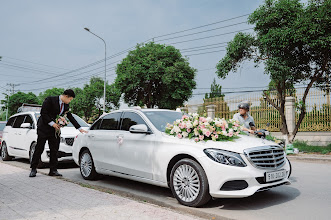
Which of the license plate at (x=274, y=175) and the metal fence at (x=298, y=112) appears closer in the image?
the license plate at (x=274, y=175)

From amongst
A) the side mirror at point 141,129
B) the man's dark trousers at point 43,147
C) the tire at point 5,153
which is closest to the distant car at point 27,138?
the tire at point 5,153

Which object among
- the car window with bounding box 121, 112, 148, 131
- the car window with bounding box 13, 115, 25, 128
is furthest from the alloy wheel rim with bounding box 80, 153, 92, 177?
Result: the car window with bounding box 13, 115, 25, 128

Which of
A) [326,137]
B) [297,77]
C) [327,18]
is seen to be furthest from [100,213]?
[326,137]

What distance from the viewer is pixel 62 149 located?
8328 mm

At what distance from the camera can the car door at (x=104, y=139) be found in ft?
19.7

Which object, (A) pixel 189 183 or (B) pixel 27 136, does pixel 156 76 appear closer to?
(B) pixel 27 136

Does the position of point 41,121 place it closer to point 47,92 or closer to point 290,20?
point 290,20

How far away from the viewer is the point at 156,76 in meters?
31.0

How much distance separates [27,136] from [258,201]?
739cm

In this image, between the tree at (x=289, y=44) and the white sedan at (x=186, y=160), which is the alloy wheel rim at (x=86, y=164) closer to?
the white sedan at (x=186, y=160)

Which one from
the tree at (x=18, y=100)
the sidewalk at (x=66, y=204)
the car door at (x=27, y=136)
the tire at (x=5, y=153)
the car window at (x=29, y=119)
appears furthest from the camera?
the tree at (x=18, y=100)

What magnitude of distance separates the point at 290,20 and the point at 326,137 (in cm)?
658

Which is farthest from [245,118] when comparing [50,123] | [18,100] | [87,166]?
[18,100]

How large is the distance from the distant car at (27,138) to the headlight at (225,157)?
5.46 meters
